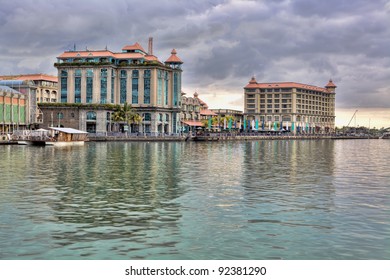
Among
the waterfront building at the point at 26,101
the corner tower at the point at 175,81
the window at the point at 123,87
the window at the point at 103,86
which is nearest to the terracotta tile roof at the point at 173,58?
the corner tower at the point at 175,81

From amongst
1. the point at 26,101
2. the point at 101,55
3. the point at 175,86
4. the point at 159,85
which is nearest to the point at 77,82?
the point at 101,55

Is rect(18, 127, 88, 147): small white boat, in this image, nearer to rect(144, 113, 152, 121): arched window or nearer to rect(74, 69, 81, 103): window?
rect(74, 69, 81, 103): window

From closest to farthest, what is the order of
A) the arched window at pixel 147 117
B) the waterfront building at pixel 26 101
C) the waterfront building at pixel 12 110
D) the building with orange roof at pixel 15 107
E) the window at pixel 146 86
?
the waterfront building at pixel 12 110
the building with orange roof at pixel 15 107
the waterfront building at pixel 26 101
the window at pixel 146 86
the arched window at pixel 147 117

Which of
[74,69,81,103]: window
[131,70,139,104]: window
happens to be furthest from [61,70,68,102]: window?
[131,70,139,104]: window

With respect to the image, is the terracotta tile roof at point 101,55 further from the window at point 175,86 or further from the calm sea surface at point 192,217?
the calm sea surface at point 192,217

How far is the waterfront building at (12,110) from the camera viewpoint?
13225 cm

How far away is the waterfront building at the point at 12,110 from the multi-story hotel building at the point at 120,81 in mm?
26239

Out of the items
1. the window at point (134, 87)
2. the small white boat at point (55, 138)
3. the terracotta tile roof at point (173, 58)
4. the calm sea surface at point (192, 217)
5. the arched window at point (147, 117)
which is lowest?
the calm sea surface at point (192, 217)

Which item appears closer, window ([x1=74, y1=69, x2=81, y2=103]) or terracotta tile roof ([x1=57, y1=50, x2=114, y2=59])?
window ([x1=74, y1=69, x2=81, y2=103])

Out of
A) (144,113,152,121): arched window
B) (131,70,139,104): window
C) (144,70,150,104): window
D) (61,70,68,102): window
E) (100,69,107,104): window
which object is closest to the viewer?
(100,69,107,104): window

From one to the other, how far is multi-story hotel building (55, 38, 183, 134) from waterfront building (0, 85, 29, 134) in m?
26.2

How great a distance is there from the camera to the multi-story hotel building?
169625mm
